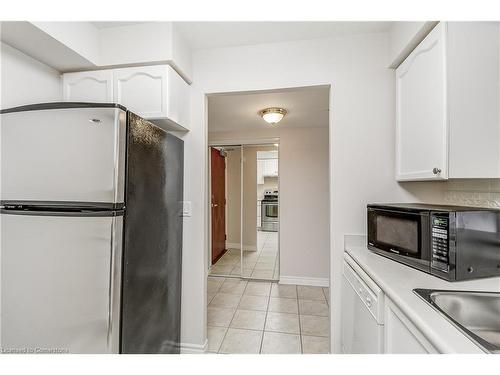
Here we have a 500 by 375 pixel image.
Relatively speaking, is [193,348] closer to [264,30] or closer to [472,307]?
[472,307]

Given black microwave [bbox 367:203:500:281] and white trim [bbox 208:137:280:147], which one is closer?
black microwave [bbox 367:203:500:281]

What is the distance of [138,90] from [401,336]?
1.90 metres

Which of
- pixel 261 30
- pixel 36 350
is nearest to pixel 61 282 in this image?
pixel 36 350

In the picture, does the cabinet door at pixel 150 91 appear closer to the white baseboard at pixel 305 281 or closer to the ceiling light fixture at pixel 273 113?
the ceiling light fixture at pixel 273 113

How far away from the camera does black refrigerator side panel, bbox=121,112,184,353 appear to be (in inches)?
46.2

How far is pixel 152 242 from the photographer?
1356mm

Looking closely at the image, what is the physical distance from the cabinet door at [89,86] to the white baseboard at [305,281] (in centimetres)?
291

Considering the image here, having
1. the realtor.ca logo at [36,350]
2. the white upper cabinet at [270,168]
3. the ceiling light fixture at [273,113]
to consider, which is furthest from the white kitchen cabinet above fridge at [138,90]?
the white upper cabinet at [270,168]

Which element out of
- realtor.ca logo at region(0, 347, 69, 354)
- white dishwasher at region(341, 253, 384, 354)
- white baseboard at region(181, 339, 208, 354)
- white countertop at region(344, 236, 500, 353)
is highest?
white countertop at region(344, 236, 500, 353)

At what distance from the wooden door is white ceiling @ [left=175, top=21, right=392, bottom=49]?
6.35 ft

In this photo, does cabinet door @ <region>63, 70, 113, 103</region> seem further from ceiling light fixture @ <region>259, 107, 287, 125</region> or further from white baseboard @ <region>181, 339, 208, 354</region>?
white baseboard @ <region>181, 339, 208, 354</region>

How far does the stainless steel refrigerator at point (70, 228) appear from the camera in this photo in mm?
1074

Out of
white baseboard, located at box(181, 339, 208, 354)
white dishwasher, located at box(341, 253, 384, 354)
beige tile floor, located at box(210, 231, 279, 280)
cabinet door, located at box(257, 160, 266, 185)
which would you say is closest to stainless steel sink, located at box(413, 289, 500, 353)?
white dishwasher, located at box(341, 253, 384, 354)

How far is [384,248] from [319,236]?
1.91 metres
